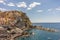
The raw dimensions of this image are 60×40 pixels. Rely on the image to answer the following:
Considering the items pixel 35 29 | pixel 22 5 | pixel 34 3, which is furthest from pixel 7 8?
pixel 35 29

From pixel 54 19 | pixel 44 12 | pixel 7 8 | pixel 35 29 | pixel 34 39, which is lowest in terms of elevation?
pixel 34 39

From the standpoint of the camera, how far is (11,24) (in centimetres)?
288

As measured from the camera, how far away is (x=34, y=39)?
2.89 meters

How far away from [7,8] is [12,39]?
903 mm

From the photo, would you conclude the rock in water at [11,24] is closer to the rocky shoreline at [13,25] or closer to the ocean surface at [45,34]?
the rocky shoreline at [13,25]

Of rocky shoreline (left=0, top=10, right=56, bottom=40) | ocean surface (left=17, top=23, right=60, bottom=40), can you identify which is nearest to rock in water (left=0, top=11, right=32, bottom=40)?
rocky shoreline (left=0, top=10, right=56, bottom=40)

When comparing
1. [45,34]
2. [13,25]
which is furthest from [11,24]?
[45,34]

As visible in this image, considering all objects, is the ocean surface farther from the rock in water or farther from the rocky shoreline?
the rock in water

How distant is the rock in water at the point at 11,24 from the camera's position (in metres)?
2.85

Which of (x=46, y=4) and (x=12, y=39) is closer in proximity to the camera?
(x=12, y=39)

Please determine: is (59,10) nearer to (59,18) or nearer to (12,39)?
(59,18)

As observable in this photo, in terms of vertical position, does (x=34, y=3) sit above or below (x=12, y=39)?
above

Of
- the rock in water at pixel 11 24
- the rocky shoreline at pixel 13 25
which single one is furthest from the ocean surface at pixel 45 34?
the rock in water at pixel 11 24

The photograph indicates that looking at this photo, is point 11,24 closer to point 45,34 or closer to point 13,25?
point 13,25
